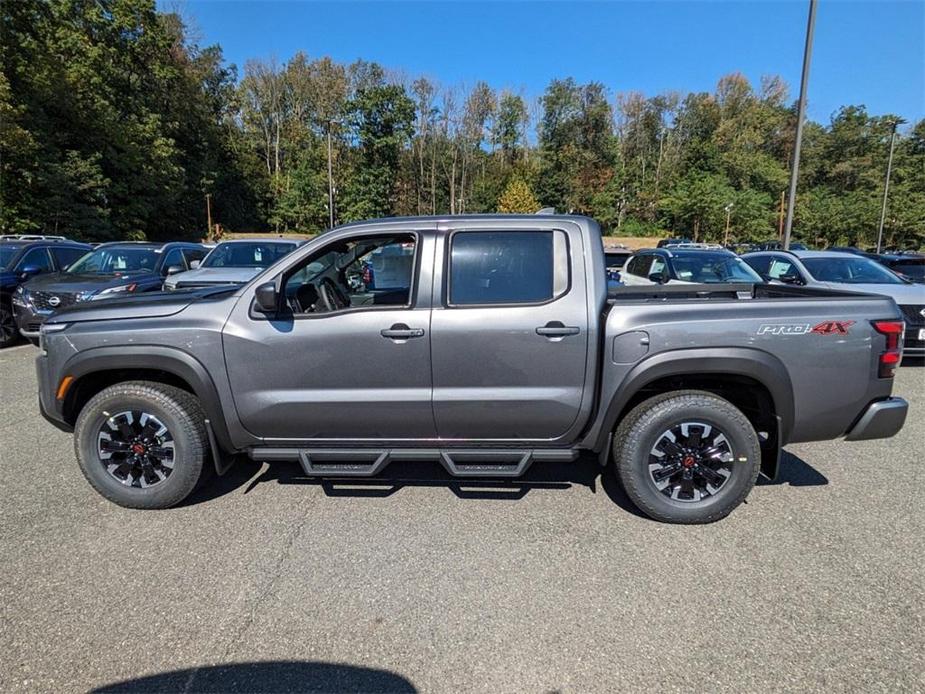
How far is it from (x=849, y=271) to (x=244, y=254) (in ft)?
35.1

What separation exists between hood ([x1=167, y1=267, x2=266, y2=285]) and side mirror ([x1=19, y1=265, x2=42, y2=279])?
9.74 feet

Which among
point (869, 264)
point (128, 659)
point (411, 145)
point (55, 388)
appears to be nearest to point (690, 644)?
point (128, 659)

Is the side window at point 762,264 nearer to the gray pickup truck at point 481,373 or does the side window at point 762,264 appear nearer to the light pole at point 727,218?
the gray pickup truck at point 481,373

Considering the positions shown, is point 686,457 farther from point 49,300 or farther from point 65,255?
point 65,255

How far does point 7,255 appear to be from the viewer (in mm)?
9930

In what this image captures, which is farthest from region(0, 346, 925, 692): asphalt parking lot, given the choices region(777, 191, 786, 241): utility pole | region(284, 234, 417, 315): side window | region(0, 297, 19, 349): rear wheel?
region(777, 191, 786, 241): utility pole

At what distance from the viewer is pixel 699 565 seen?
2926mm

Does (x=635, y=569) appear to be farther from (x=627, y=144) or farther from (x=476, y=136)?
(x=627, y=144)

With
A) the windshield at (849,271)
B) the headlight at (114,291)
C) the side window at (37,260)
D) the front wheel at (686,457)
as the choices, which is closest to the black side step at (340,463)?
the front wheel at (686,457)

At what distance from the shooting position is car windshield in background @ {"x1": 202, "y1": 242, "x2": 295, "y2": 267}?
982 centimetres

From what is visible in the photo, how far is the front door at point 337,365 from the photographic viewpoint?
3266 mm

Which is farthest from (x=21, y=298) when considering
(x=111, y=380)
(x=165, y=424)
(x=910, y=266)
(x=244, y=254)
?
(x=910, y=266)

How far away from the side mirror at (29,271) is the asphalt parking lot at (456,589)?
7.91 metres

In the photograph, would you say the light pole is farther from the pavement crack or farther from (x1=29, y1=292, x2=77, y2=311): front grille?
the pavement crack
